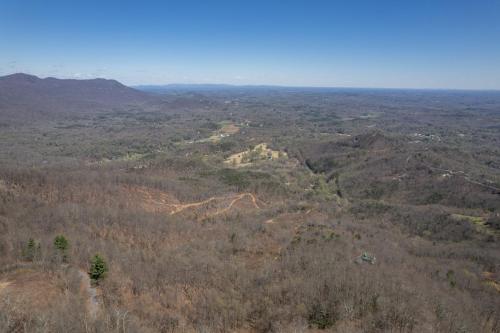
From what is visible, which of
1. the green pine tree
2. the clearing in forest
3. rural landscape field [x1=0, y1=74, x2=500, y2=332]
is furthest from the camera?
the clearing in forest

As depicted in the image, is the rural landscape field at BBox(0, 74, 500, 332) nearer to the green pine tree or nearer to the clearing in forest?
the green pine tree

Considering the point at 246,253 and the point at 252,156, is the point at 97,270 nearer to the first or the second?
the point at 246,253

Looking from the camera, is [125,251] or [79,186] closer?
[125,251]

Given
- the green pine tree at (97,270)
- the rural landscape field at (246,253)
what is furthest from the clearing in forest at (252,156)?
the green pine tree at (97,270)

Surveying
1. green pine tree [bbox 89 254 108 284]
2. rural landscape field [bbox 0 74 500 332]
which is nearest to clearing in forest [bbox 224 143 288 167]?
rural landscape field [bbox 0 74 500 332]

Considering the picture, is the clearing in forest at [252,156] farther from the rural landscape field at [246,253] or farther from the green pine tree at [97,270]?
the green pine tree at [97,270]

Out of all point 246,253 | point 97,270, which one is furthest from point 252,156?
point 97,270

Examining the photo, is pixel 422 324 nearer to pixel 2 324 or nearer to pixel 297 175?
pixel 2 324

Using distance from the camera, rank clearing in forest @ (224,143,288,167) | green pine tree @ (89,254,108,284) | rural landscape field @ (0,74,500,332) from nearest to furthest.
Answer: rural landscape field @ (0,74,500,332) → green pine tree @ (89,254,108,284) → clearing in forest @ (224,143,288,167)

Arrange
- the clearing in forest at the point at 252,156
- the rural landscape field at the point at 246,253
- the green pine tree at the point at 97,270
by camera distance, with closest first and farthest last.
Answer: the rural landscape field at the point at 246,253 → the green pine tree at the point at 97,270 → the clearing in forest at the point at 252,156

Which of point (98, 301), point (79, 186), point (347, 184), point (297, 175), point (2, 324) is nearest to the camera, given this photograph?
point (2, 324)

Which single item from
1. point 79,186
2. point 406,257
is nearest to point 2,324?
point 406,257
